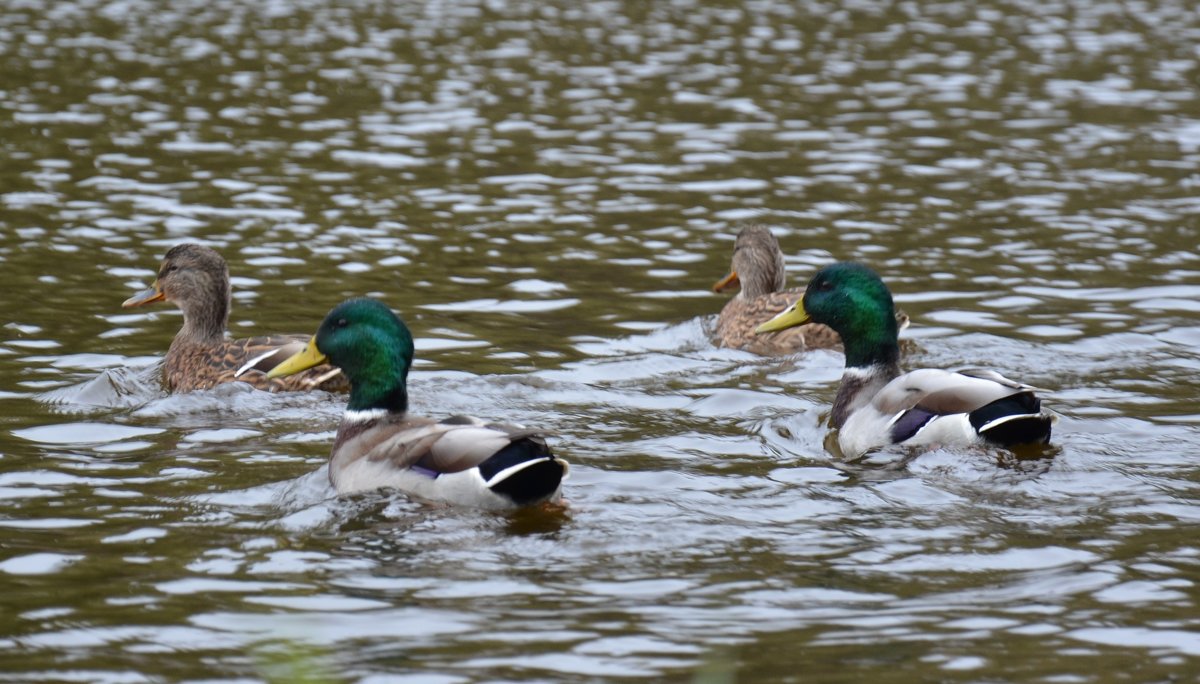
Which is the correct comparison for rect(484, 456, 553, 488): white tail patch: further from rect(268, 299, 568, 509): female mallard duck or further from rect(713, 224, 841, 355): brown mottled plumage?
rect(713, 224, 841, 355): brown mottled plumage

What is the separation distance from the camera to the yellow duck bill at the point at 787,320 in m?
10.7

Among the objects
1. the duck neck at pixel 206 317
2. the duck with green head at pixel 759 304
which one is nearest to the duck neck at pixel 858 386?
the duck with green head at pixel 759 304

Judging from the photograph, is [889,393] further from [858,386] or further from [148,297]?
[148,297]

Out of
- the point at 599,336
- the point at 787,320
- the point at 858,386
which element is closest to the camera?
the point at 858,386

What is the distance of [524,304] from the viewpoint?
12898mm

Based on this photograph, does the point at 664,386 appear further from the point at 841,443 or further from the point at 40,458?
the point at 40,458

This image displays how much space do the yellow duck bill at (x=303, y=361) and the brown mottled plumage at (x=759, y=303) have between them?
11.8ft

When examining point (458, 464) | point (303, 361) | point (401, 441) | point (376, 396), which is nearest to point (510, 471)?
point (458, 464)

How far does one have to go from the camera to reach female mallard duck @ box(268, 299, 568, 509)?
779 centimetres

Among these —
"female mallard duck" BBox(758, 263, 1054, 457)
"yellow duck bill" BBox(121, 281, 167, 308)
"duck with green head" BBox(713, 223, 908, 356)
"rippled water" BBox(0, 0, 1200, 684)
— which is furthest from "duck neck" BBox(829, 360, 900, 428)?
"yellow duck bill" BBox(121, 281, 167, 308)

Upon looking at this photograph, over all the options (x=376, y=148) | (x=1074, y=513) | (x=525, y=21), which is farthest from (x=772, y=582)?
(x=525, y=21)

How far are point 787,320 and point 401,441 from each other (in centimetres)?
328

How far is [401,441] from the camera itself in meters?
8.27

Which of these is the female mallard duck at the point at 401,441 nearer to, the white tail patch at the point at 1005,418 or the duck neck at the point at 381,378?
the duck neck at the point at 381,378
